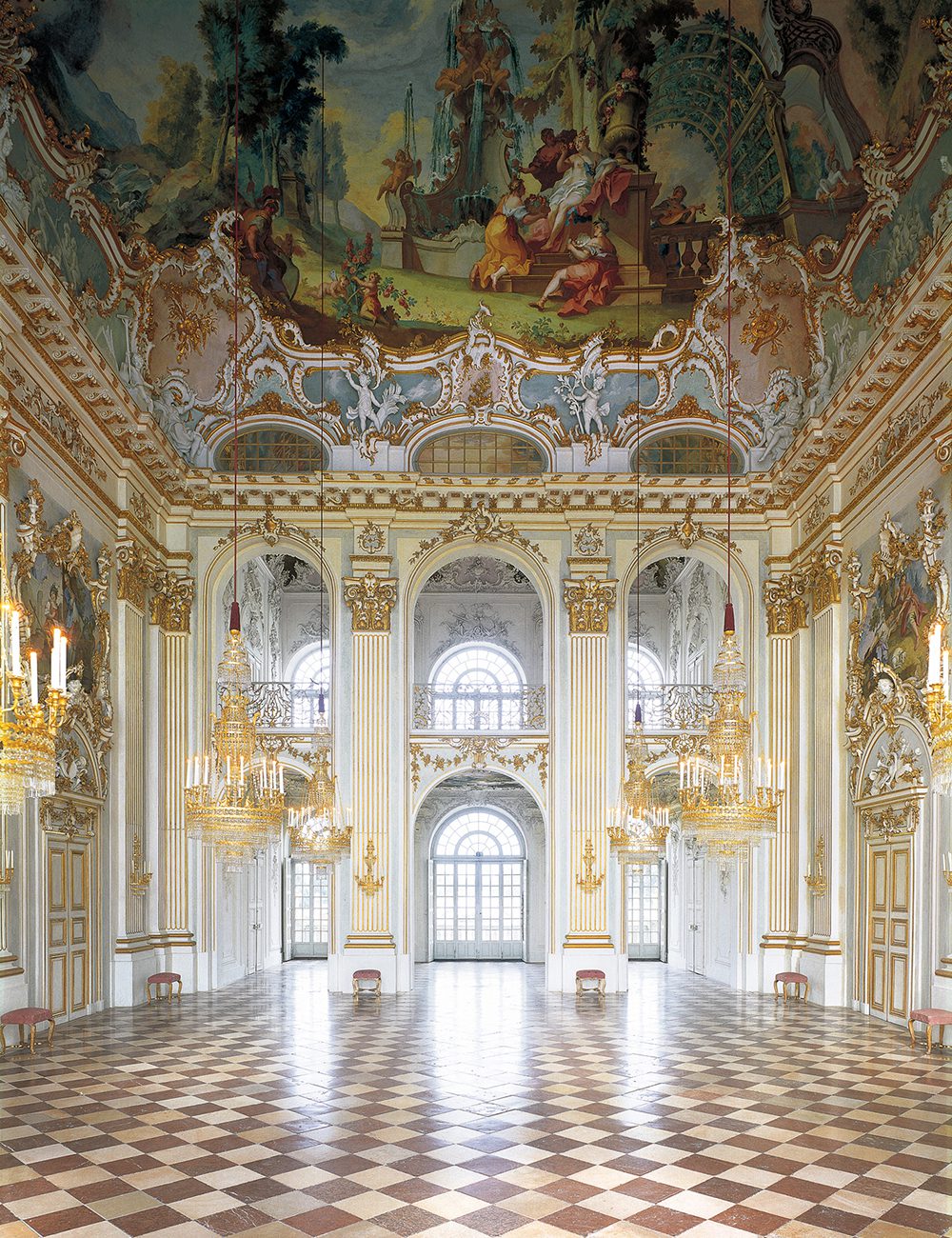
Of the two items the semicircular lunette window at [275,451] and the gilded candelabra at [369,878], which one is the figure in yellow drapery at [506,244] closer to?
the semicircular lunette window at [275,451]

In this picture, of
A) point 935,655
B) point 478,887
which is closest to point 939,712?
point 935,655

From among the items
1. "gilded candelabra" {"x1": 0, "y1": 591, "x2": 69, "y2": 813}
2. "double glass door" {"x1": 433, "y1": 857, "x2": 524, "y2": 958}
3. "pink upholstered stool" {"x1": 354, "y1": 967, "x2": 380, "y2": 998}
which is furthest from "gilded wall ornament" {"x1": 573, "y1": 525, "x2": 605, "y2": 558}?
"gilded candelabra" {"x1": 0, "y1": 591, "x2": 69, "y2": 813}

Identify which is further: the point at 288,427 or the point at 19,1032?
the point at 288,427

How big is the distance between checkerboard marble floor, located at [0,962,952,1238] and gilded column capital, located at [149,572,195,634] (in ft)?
22.5

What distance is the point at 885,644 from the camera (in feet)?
51.2

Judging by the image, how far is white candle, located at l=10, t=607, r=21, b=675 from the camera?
26.3 feet

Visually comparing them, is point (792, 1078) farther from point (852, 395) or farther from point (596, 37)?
point (596, 37)

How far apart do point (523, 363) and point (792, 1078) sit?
13.2 metres

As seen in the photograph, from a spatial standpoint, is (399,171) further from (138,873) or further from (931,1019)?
(931,1019)

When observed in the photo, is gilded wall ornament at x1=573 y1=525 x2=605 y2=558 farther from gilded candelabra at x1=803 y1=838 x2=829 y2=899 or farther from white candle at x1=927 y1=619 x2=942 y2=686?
white candle at x1=927 y1=619 x2=942 y2=686

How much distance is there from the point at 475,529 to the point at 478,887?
37.4 ft

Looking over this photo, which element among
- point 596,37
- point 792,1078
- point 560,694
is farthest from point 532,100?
point 792,1078

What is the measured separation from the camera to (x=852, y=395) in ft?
52.9

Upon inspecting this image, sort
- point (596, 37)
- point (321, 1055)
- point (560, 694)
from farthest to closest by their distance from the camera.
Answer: point (560, 694) < point (596, 37) < point (321, 1055)
